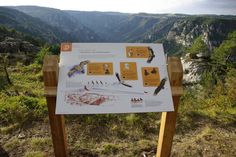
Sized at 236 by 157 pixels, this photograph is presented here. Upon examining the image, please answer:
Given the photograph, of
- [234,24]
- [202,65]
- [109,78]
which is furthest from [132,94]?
[234,24]

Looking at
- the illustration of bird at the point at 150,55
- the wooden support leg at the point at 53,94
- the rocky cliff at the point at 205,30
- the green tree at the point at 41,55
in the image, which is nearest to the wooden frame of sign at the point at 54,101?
the wooden support leg at the point at 53,94

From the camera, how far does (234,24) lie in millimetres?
147125

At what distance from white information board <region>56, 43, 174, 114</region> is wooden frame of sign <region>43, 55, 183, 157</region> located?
0.35ft

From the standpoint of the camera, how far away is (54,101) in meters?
3.43

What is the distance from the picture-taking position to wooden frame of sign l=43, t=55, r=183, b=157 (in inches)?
130

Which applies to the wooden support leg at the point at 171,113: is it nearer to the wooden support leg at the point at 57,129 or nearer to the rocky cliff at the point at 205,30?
the wooden support leg at the point at 57,129

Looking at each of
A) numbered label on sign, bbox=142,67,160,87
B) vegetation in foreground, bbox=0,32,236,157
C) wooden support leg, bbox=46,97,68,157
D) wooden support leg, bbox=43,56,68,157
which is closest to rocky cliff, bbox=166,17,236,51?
vegetation in foreground, bbox=0,32,236,157

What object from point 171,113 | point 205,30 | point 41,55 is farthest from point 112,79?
point 205,30

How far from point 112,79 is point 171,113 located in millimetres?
922

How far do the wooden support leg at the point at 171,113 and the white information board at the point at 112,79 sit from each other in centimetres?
11

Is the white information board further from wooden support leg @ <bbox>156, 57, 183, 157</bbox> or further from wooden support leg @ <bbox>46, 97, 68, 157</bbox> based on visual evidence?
wooden support leg @ <bbox>46, 97, 68, 157</bbox>

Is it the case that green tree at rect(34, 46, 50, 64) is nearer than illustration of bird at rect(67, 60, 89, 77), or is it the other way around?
illustration of bird at rect(67, 60, 89, 77)

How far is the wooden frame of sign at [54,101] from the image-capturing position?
331 centimetres

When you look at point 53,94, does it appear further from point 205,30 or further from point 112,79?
point 205,30
